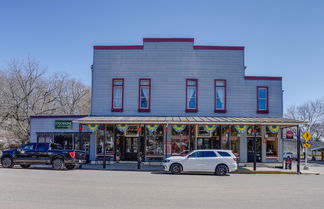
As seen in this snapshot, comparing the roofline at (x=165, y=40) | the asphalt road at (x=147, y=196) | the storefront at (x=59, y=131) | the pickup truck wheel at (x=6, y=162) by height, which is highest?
the roofline at (x=165, y=40)

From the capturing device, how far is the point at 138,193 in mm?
10609

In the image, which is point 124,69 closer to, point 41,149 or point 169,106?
point 169,106

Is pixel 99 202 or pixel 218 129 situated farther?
pixel 218 129

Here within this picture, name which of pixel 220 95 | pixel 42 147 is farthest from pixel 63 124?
pixel 220 95

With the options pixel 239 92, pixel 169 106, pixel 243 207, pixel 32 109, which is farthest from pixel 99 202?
pixel 32 109

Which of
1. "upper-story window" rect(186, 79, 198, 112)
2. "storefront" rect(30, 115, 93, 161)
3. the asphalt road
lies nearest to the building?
"upper-story window" rect(186, 79, 198, 112)

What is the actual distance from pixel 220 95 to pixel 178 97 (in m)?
3.57

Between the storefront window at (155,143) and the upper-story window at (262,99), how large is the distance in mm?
8510

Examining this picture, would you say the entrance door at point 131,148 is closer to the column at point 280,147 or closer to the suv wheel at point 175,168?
the suv wheel at point 175,168

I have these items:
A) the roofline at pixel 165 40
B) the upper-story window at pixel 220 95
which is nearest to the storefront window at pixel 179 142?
the upper-story window at pixel 220 95

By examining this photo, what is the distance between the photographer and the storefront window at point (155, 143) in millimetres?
24500

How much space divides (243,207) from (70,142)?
19629mm

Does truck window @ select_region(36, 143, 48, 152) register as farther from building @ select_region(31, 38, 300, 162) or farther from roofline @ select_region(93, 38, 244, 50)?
roofline @ select_region(93, 38, 244, 50)

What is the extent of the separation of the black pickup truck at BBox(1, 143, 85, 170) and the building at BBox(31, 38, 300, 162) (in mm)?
4943
